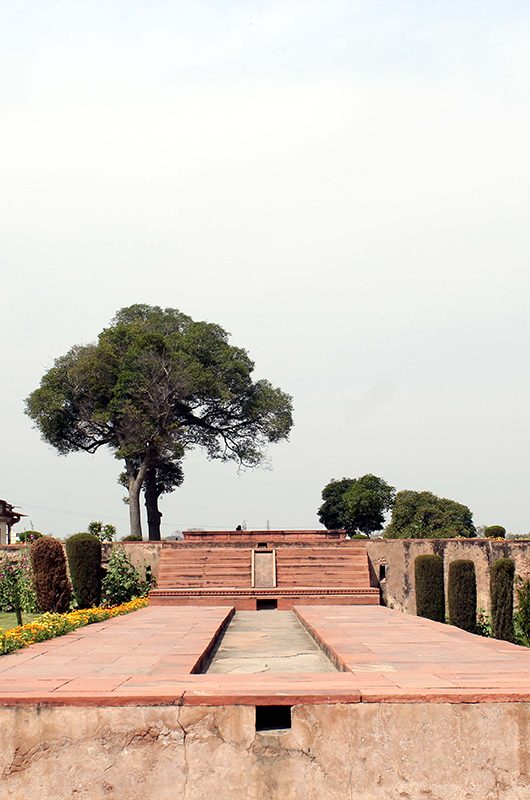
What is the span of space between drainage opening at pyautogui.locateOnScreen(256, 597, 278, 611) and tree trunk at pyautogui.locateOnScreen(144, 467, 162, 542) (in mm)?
19875

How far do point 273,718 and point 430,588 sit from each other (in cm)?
1072

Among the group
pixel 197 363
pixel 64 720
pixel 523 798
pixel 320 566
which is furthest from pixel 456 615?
pixel 197 363

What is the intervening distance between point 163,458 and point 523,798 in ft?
99.8

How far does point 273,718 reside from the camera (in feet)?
16.6

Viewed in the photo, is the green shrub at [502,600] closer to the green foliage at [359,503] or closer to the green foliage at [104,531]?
the green foliage at [104,531]

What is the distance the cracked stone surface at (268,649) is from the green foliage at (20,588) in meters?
6.40

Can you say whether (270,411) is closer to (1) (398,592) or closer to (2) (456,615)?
(1) (398,592)

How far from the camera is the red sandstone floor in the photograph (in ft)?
16.4

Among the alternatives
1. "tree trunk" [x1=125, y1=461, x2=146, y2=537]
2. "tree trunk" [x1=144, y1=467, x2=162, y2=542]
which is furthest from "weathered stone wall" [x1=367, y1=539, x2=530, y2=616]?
"tree trunk" [x1=144, y1=467, x2=162, y2=542]

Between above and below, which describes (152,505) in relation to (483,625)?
above

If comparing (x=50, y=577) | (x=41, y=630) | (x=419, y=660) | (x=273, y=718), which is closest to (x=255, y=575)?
(x=50, y=577)

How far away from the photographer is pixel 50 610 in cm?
1530

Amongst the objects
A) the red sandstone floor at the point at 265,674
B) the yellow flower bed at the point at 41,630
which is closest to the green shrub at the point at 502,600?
the red sandstone floor at the point at 265,674

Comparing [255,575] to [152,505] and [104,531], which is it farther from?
[152,505]
